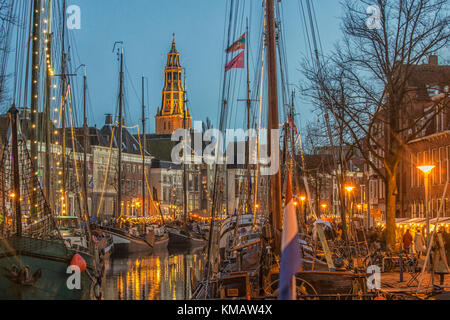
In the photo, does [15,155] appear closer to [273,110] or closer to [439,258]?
[273,110]

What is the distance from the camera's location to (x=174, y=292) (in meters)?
30.3

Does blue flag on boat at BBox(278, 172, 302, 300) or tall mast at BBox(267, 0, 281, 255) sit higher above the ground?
tall mast at BBox(267, 0, 281, 255)

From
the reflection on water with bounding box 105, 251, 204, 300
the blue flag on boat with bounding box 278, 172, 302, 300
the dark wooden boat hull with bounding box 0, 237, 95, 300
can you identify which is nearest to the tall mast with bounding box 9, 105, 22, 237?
the dark wooden boat hull with bounding box 0, 237, 95, 300

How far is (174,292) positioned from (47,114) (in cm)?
1129

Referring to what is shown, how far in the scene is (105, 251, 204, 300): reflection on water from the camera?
2945 cm

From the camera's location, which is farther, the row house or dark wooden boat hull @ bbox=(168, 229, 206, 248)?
dark wooden boat hull @ bbox=(168, 229, 206, 248)

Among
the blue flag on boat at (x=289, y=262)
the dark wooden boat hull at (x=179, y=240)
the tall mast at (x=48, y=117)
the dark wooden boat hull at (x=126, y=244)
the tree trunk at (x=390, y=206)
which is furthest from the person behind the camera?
the dark wooden boat hull at (x=179, y=240)

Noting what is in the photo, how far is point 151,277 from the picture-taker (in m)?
37.2

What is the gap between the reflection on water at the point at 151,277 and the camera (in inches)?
1159

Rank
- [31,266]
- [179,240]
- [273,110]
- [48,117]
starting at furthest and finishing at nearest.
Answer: [179,240] → [48,117] → [273,110] → [31,266]

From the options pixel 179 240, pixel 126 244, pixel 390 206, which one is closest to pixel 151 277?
pixel 390 206

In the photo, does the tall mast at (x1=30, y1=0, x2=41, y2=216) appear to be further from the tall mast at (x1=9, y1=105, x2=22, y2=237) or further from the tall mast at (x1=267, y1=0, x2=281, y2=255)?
the tall mast at (x1=267, y1=0, x2=281, y2=255)

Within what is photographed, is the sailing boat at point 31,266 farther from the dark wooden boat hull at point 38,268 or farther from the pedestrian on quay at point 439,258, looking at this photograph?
the pedestrian on quay at point 439,258

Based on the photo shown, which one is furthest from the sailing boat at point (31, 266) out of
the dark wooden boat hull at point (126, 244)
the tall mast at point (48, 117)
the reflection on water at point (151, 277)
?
the dark wooden boat hull at point (126, 244)
